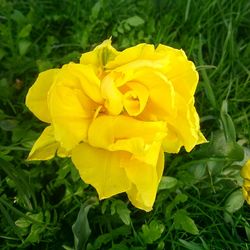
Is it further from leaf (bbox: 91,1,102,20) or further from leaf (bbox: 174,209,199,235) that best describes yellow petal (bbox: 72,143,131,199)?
leaf (bbox: 91,1,102,20)

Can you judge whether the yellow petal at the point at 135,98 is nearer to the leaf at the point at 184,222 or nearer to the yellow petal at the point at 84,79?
the yellow petal at the point at 84,79

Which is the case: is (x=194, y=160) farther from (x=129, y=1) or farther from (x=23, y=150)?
(x=129, y=1)

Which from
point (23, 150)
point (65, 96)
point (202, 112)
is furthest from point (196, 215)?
point (65, 96)

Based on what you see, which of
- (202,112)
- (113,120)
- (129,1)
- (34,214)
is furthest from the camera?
(129,1)

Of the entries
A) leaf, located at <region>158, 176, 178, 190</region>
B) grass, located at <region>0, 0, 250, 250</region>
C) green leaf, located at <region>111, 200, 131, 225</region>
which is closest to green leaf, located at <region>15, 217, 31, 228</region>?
grass, located at <region>0, 0, 250, 250</region>

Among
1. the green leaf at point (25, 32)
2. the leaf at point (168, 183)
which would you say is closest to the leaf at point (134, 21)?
the green leaf at point (25, 32)

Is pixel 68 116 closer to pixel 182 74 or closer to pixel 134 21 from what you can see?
pixel 182 74
